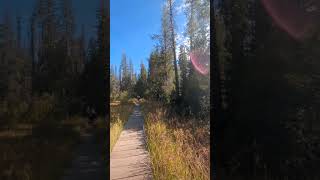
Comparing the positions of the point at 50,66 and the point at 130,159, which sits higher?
the point at 50,66

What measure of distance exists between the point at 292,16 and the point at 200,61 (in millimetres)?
10842

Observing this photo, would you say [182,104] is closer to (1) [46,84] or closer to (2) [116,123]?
(2) [116,123]

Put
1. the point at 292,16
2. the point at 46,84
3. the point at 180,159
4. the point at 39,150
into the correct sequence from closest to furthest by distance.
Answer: the point at 39,150, the point at 46,84, the point at 292,16, the point at 180,159

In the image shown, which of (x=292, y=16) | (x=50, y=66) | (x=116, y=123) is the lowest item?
(x=116, y=123)

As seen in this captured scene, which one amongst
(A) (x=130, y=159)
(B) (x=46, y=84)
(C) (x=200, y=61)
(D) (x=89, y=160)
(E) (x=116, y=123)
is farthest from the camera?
(C) (x=200, y=61)

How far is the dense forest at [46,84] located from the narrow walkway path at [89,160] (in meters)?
0.13

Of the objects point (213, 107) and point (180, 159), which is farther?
point (180, 159)

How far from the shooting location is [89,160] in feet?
16.7

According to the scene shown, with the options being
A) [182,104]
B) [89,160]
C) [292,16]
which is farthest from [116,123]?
[292,16]

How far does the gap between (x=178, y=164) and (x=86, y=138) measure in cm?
234

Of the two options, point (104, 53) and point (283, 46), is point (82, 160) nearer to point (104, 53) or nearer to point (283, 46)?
point (104, 53)

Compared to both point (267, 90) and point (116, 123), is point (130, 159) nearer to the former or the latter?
point (267, 90)

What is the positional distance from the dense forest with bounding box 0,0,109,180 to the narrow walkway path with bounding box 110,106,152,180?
2494 millimetres

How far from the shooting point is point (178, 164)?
7.01m
